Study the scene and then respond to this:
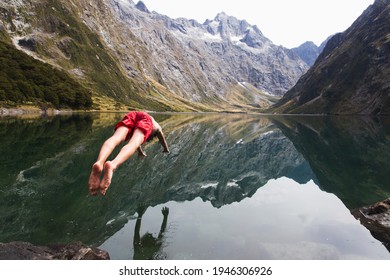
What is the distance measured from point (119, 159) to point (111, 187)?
19454 millimetres

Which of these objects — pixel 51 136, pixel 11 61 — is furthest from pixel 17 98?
pixel 51 136

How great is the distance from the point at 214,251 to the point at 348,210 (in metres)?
12.3

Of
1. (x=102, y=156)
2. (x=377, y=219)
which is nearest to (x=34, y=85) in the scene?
(x=377, y=219)

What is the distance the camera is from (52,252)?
13.6m

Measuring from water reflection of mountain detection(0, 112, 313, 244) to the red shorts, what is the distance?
26.3ft

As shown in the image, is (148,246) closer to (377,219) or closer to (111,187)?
(111,187)

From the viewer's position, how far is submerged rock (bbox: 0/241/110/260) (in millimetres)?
12582

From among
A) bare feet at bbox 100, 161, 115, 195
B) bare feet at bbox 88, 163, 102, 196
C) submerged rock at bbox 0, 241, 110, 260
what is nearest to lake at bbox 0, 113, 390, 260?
submerged rock at bbox 0, 241, 110, 260

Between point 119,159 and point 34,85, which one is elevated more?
point 119,159

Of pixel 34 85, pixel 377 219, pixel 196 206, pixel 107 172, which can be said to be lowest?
pixel 34 85

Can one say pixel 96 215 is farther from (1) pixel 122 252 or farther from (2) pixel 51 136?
(2) pixel 51 136

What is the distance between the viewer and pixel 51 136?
59406 mm
